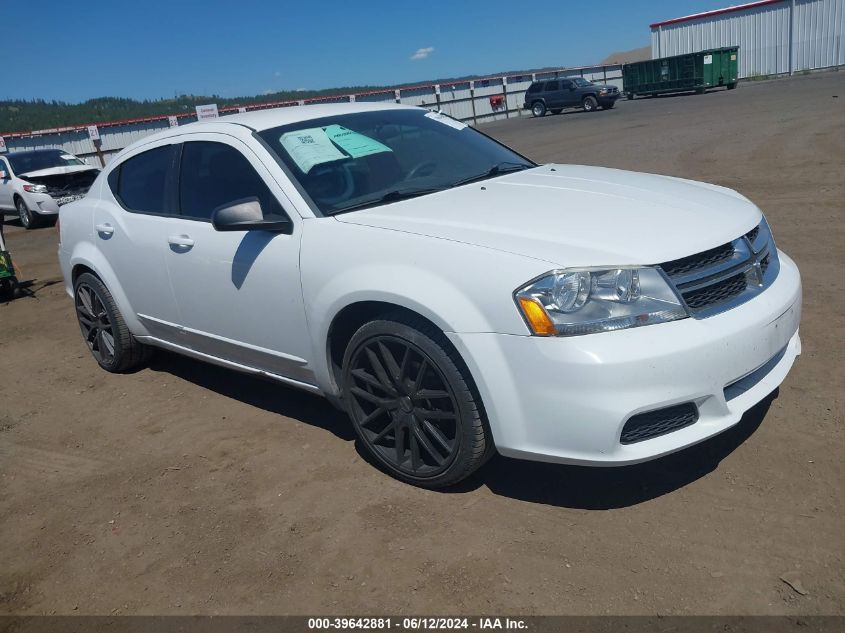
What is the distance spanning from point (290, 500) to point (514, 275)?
60.6 inches

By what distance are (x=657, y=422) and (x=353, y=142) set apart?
85.1 inches

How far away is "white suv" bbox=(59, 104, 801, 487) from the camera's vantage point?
2.76 metres

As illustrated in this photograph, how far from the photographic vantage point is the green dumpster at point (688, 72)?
119ft

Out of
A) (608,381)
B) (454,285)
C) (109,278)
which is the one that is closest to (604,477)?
(608,381)

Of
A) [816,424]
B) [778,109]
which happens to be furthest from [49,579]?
[778,109]

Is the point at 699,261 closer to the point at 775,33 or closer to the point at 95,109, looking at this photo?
the point at 775,33

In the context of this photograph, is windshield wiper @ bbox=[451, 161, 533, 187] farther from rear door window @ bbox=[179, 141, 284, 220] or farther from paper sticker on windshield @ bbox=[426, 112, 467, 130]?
rear door window @ bbox=[179, 141, 284, 220]

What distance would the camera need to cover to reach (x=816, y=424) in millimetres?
3543

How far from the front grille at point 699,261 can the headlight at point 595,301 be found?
0.33ft

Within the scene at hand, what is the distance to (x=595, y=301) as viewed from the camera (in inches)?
109

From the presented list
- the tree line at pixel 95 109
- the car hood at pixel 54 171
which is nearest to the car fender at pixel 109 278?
the car hood at pixel 54 171

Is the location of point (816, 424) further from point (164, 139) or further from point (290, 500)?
point (164, 139)

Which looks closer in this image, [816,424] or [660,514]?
[660,514]

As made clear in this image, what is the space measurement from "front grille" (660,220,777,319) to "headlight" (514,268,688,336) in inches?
3.9
